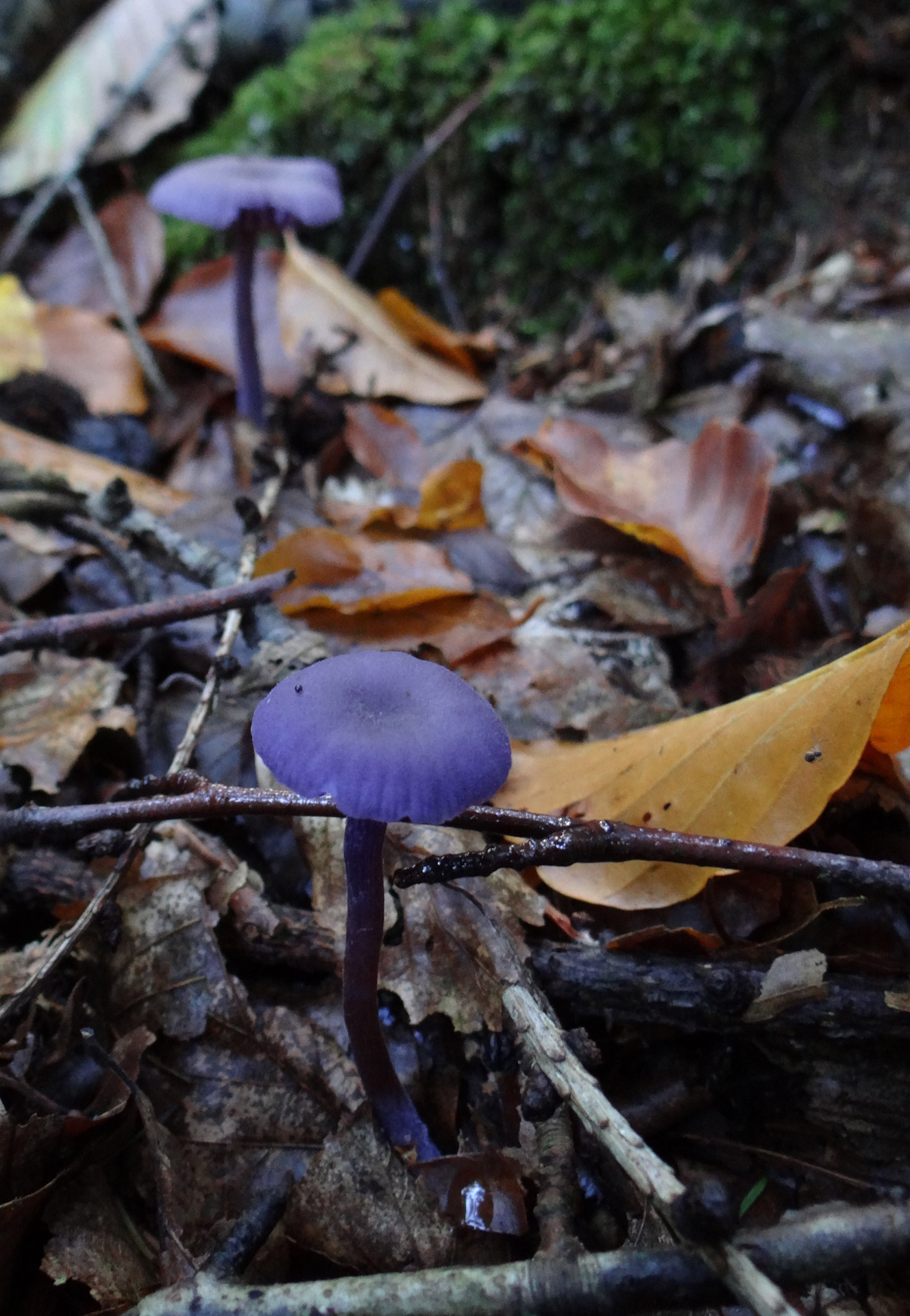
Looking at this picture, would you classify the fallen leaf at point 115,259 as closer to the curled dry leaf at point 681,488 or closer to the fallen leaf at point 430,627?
the curled dry leaf at point 681,488

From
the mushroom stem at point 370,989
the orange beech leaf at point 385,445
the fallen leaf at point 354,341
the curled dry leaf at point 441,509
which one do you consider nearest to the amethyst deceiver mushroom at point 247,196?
the fallen leaf at point 354,341

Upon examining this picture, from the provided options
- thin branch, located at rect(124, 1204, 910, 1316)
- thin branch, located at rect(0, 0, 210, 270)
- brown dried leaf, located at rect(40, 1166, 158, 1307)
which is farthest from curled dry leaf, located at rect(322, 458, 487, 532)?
thin branch, located at rect(0, 0, 210, 270)

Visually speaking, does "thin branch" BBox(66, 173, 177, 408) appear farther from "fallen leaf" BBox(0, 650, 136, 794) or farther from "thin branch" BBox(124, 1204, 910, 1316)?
"thin branch" BBox(124, 1204, 910, 1316)

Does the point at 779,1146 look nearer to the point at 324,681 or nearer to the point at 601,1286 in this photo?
the point at 601,1286

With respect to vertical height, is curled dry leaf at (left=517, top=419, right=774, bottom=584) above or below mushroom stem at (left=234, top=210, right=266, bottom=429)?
below

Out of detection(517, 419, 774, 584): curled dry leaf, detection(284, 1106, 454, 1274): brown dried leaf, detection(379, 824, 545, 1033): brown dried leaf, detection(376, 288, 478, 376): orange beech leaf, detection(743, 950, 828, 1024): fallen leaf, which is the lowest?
detection(284, 1106, 454, 1274): brown dried leaf
